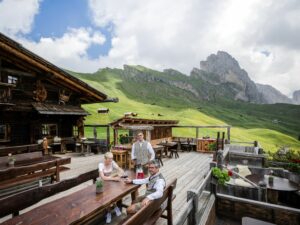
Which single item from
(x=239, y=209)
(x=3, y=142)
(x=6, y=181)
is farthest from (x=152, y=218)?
(x=3, y=142)

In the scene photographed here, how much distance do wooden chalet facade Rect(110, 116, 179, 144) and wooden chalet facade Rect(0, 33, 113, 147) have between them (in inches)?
152

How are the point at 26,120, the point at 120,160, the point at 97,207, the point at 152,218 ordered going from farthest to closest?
the point at 26,120 → the point at 120,160 → the point at 152,218 → the point at 97,207

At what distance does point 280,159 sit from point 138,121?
10.3m

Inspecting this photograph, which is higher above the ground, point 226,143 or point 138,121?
point 138,121

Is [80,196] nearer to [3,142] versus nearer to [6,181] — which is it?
[6,181]

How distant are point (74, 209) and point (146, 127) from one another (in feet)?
36.1

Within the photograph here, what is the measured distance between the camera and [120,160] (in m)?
10.1

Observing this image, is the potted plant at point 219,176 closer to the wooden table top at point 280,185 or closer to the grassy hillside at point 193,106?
the wooden table top at point 280,185

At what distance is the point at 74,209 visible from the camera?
340 cm

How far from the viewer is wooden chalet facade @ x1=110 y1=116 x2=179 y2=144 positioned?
40.1 feet

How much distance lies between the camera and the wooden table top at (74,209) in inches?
118

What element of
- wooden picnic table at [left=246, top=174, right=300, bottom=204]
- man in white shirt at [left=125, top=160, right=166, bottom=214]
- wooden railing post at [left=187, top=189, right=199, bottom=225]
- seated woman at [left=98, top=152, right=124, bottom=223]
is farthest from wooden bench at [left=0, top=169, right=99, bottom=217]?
wooden picnic table at [left=246, top=174, right=300, bottom=204]

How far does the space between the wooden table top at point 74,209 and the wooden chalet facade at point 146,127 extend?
7.78 meters

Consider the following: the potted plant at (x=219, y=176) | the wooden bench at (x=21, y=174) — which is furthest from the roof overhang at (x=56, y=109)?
the potted plant at (x=219, y=176)
